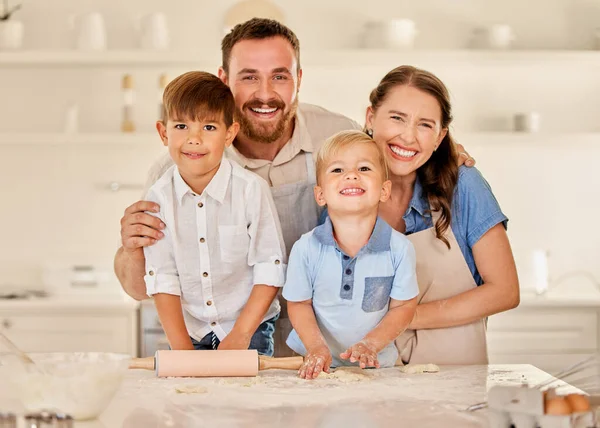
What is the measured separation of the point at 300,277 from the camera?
6.20 feet

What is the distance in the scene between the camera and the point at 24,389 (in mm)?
1389

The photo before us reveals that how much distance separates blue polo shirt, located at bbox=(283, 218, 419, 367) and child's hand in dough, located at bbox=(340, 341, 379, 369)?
134 millimetres

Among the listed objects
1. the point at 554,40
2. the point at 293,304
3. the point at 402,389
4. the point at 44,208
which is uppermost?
the point at 554,40

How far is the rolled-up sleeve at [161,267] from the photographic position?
2.01 m

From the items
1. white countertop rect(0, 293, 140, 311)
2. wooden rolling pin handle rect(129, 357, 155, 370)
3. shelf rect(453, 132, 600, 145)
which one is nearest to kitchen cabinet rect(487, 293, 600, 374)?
shelf rect(453, 132, 600, 145)

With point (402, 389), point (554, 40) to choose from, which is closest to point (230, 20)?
point (554, 40)

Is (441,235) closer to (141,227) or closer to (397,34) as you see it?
(141,227)

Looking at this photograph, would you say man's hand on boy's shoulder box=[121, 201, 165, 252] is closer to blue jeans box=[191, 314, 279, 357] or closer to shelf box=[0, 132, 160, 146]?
blue jeans box=[191, 314, 279, 357]

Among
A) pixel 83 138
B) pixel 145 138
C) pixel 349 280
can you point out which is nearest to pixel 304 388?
pixel 349 280

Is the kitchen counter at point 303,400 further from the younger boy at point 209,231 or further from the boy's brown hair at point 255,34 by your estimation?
the boy's brown hair at point 255,34

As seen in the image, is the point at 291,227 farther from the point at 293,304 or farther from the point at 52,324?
the point at 52,324

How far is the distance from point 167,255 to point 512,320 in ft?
7.87

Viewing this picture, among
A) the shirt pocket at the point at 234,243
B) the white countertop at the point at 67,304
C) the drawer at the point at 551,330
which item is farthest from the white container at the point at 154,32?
the shirt pocket at the point at 234,243

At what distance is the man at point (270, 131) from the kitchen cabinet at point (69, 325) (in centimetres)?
174
